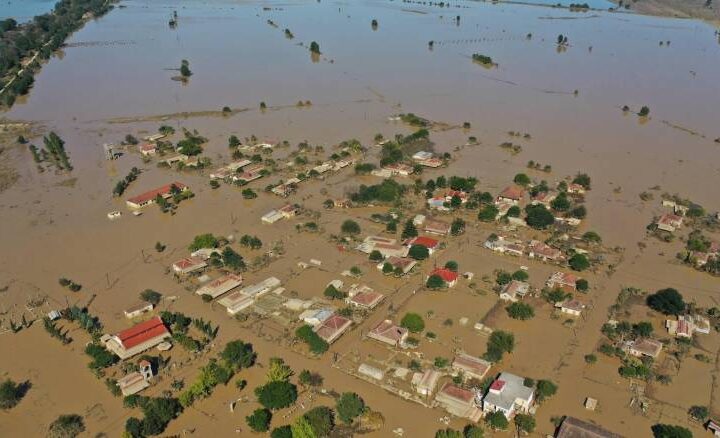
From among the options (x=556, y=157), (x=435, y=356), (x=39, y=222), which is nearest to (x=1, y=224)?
(x=39, y=222)

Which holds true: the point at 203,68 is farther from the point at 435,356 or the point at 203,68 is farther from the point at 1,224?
the point at 435,356

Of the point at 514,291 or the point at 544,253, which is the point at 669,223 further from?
the point at 514,291

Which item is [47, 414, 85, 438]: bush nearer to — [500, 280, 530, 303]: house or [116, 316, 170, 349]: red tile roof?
[116, 316, 170, 349]: red tile roof

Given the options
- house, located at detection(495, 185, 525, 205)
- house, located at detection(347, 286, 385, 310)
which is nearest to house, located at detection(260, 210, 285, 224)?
house, located at detection(347, 286, 385, 310)

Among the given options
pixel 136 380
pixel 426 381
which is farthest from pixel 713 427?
pixel 136 380

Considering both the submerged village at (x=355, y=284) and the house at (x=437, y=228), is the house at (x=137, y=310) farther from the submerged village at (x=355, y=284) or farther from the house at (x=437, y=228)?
the house at (x=437, y=228)
